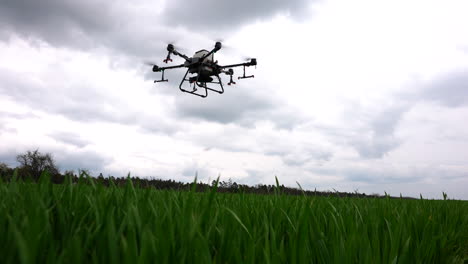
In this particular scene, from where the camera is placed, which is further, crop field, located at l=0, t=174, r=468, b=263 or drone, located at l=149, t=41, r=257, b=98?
drone, located at l=149, t=41, r=257, b=98

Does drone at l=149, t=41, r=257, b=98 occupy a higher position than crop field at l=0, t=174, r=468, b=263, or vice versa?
drone at l=149, t=41, r=257, b=98

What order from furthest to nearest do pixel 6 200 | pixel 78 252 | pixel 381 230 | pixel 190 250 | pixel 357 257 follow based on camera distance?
pixel 381 230, pixel 6 200, pixel 357 257, pixel 190 250, pixel 78 252

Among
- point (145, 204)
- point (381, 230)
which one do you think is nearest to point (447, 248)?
point (381, 230)

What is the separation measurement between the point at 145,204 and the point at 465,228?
4.03 m

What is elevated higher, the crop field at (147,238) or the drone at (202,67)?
the drone at (202,67)

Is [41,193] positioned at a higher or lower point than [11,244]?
higher

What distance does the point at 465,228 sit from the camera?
4152 millimetres

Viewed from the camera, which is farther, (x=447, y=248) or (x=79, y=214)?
(x=447, y=248)

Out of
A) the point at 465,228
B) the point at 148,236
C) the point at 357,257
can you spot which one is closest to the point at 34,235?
the point at 148,236

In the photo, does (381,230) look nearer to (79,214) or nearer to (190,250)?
(190,250)

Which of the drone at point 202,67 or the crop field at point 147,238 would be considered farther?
the drone at point 202,67

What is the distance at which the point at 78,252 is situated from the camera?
103cm

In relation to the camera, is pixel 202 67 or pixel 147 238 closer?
pixel 147 238

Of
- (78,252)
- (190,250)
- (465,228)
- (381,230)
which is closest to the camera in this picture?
(78,252)
